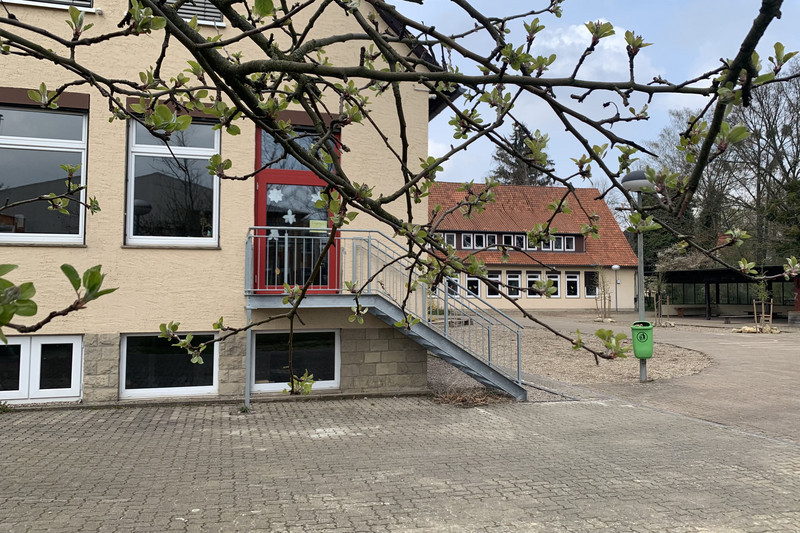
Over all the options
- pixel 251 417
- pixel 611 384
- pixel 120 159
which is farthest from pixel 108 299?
pixel 611 384

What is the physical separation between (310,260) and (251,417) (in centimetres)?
253

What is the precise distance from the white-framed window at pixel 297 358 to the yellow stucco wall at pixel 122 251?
2.31ft

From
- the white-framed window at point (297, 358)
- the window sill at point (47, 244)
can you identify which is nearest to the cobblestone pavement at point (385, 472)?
the white-framed window at point (297, 358)

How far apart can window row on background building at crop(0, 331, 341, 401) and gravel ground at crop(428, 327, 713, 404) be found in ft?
6.96

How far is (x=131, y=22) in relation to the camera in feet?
7.41

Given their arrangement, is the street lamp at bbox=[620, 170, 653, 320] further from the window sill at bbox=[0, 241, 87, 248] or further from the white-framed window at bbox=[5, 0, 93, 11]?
the white-framed window at bbox=[5, 0, 93, 11]

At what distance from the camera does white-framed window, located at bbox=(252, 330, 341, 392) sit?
375 inches

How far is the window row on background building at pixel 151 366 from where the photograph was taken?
8.48m

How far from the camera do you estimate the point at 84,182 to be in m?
8.88

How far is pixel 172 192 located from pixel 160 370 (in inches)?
106

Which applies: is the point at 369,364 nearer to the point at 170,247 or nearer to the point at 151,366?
the point at 151,366

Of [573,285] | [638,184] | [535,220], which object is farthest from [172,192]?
[573,285]

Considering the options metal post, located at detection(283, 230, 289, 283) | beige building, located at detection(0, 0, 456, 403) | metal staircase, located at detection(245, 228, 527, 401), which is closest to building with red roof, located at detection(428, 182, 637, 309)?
metal staircase, located at detection(245, 228, 527, 401)

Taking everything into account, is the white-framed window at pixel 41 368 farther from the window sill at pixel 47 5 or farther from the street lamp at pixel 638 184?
the street lamp at pixel 638 184
